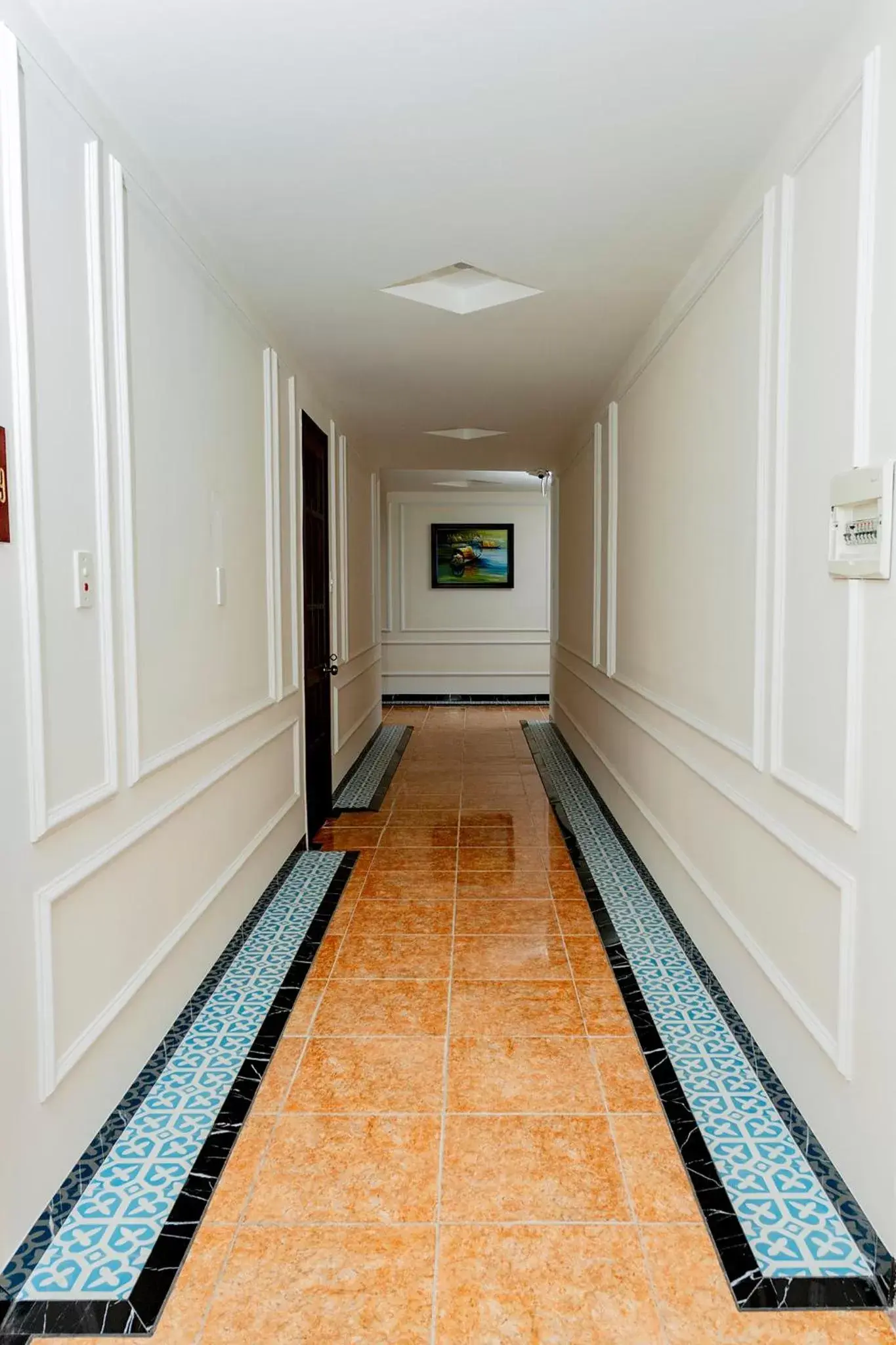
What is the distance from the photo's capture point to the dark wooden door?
4918mm

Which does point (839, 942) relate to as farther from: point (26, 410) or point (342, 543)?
point (342, 543)

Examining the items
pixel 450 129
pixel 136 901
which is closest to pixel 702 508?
pixel 450 129

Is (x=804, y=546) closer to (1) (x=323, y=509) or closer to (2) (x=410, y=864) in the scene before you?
(2) (x=410, y=864)

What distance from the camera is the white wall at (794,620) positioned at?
70.6 inches

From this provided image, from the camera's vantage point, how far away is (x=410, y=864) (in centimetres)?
434

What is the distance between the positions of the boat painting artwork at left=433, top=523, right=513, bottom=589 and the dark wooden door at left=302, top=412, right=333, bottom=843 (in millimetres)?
5634

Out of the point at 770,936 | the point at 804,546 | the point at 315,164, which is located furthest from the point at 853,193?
the point at 770,936

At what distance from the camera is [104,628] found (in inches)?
85.6

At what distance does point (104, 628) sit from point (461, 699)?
918 centimetres

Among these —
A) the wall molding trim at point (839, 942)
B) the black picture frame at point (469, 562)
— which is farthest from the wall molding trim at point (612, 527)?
the black picture frame at point (469, 562)

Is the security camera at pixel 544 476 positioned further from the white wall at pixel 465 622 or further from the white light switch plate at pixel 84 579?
the white light switch plate at pixel 84 579

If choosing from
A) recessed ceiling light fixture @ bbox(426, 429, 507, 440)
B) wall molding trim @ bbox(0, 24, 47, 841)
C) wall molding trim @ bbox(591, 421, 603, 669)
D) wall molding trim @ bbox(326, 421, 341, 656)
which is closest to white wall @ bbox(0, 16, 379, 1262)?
wall molding trim @ bbox(0, 24, 47, 841)

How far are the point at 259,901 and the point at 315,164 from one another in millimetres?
2672

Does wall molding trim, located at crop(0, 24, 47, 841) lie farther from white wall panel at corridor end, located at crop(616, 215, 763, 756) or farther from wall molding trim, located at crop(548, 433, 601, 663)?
wall molding trim, located at crop(548, 433, 601, 663)
